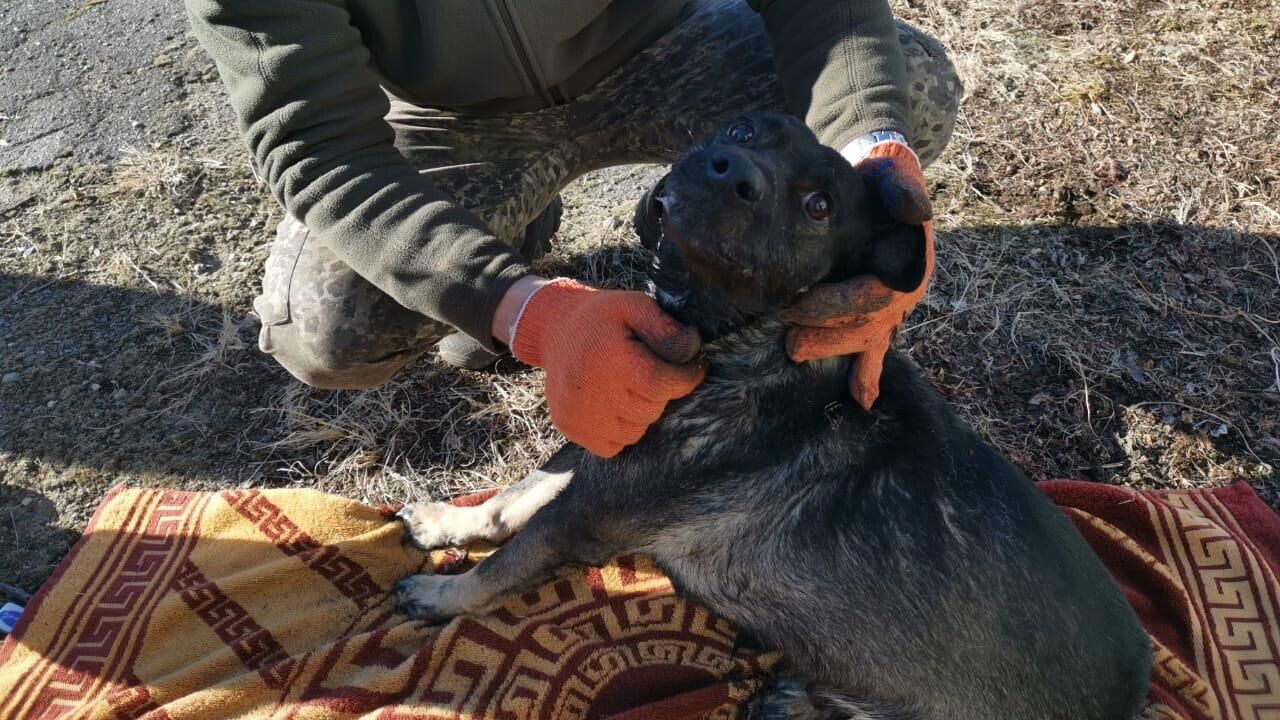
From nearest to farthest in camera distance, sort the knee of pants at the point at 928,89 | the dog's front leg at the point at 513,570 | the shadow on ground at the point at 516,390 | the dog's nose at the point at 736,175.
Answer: the dog's nose at the point at 736,175 < the dog's front leg at the point at 513,570 < the knee of pants at the point at 928,89 < the shadow on ground at the point at 516,390

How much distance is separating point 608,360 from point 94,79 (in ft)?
16.1

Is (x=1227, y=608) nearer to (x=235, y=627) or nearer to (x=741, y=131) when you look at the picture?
(x=741, y=131)

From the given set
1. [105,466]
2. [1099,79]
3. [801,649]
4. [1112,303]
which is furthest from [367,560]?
[1099,79]

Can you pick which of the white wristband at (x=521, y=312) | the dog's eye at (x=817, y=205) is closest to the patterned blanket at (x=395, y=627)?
the white wristband at (x=521, y=312)

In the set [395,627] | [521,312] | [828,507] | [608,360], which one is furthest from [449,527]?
[828,507]

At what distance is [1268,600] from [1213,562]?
224 mm

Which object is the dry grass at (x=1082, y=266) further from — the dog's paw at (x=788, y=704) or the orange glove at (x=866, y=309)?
the orange glove at (x=866, y=309)

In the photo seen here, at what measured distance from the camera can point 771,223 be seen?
2217 mm

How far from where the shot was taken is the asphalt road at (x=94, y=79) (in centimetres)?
505

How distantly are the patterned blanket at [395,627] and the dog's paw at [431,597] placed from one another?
0.05m

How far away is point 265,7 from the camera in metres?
2.76

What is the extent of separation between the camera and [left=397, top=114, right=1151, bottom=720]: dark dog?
2293 mm

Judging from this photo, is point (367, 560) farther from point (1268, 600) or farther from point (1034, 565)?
point (1268, 600)

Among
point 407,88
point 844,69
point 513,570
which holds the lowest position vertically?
point 513,570
